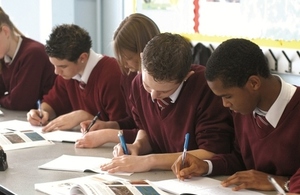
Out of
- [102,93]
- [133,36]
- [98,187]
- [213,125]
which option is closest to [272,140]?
[213,125]

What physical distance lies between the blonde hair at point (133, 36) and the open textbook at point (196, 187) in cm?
73

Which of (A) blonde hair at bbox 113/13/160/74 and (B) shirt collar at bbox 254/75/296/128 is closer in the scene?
(B) shirt collar at bbox 254/75/296/128

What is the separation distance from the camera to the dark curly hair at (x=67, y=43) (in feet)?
8.78

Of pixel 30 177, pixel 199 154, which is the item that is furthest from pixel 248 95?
pixel 30 177

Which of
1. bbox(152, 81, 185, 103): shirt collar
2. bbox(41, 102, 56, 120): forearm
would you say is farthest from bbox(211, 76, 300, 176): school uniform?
bbox(41, 102, 56, 120): forearm

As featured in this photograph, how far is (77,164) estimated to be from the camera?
2090 millimetres

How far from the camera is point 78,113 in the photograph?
2.78m

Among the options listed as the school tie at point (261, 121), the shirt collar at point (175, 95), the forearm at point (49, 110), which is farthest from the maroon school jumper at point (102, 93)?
the school tie at point (261, 121)

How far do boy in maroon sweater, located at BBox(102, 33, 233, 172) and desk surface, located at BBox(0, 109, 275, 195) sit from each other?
86 mm

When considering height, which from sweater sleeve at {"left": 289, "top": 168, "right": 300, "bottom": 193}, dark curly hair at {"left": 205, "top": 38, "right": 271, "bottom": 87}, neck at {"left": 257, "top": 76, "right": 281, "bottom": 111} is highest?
dark curly hair at {"left": 205, "top": 38, "right": 271, "bottom": 87}

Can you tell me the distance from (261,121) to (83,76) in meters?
1.22

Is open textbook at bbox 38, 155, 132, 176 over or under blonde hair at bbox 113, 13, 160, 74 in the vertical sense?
under

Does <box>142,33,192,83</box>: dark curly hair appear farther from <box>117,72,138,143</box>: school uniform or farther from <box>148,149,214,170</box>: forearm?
<box>117,72,138,143</box>: school uniform

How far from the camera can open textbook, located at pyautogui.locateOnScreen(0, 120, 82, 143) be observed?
8.33 ft
